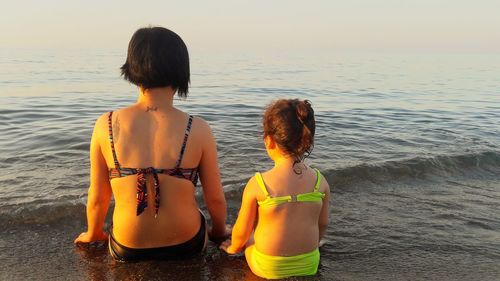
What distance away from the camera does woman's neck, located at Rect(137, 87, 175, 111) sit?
3113 millimetres

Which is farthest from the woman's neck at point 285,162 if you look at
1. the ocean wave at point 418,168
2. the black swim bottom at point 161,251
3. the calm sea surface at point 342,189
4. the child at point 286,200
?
the ocean wave at point 418,168

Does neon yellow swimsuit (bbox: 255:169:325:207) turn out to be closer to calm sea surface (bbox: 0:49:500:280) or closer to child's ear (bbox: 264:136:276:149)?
child's ear (bbox: 264:136:276:149)

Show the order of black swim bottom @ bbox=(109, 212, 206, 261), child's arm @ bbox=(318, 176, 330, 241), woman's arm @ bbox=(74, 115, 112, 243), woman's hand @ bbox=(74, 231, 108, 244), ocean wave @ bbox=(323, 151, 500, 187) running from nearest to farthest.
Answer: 1. woman's arm @ bbox=(74, 115, 112, 243)
2. child's arm @ bbox=(318, 176, 330, 241)
3. black swim bottom @ bbox=(109, 212, 206, 261)
4. woman's hand @ bbox=(74, 231, 108, 244)
5. ocean wave @ bbox=(323, 151, 500, 187)

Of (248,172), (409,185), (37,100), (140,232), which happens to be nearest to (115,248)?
(140,232)

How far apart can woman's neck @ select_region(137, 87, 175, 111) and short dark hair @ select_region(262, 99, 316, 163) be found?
2.26ft

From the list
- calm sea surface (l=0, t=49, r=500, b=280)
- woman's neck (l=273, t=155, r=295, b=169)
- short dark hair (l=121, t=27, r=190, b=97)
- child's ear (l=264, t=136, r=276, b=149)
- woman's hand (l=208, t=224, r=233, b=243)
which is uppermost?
short dark hair (l=121, t=27, r=190, b=97)

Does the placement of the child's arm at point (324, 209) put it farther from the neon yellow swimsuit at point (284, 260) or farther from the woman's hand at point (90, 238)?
the woman's hand at point (90, 238)

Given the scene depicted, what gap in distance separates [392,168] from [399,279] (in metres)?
3.34

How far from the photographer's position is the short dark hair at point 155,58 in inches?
117

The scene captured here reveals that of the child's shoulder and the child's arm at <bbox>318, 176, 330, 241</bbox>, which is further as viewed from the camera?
the child's arm at <bbox>318, 176, 330, 241</bbox>

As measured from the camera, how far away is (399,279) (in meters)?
3.53

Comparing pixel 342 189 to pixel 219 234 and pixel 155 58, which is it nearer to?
pixel 219 234

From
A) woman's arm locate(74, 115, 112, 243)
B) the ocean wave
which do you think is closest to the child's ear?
woman's arm locate(74, 115, 112, 243)

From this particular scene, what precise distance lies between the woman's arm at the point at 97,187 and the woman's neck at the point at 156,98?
297 mm
